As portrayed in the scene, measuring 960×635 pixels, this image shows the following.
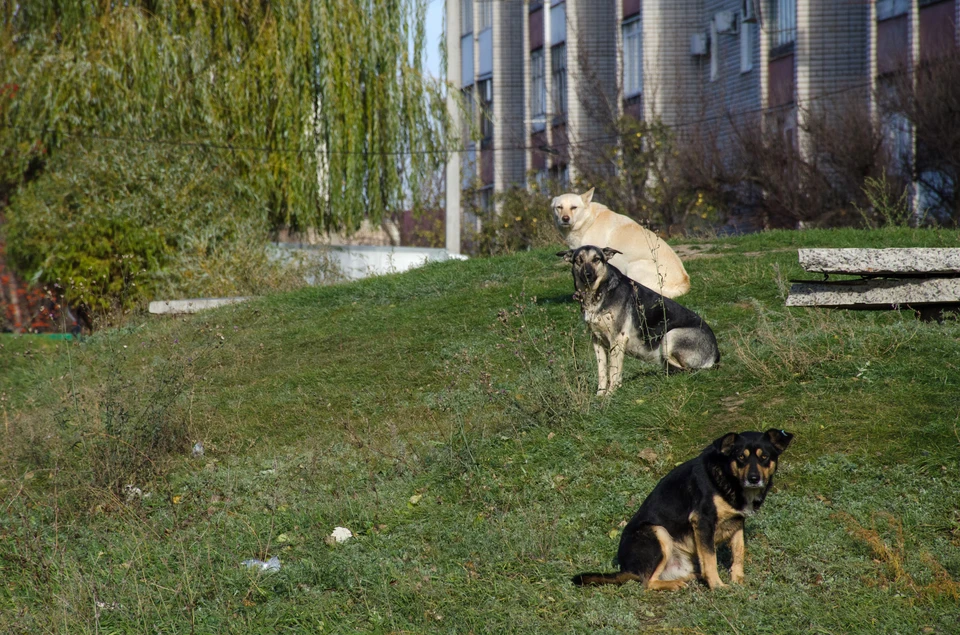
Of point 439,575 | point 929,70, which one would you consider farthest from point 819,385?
point 929,70

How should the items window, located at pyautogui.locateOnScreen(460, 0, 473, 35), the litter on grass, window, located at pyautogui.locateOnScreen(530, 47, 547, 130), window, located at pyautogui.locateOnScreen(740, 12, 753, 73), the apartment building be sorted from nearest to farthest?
the litter on grass < the apartment building < window, located at pyautogui.locateOnScreen(740, 12, 753, 73) < window, located at pyautogui.locateOnScreen(530, 47, 547, 130) < window, located at pyautogui.locateOnScreen(460, 0, 473, 35)

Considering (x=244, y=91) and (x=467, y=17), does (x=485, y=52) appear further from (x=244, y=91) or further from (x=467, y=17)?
→ (x=244, y=91)

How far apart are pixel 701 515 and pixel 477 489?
81.0 inches

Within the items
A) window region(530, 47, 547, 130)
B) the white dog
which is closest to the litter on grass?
the white dog

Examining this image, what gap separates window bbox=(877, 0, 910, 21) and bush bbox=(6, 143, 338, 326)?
13.9 m

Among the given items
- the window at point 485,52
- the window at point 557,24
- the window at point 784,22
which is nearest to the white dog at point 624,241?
the window at point 784,22

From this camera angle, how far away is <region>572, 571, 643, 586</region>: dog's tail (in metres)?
5.15

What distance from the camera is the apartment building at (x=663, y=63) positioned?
72.8ft

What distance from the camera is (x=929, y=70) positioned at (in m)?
19.0

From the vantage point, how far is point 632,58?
105 ft

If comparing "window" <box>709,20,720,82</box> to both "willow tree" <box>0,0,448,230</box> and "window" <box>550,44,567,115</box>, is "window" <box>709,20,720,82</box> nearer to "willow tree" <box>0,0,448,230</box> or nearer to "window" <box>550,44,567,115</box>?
"window" <box>550,44,567,115</box>

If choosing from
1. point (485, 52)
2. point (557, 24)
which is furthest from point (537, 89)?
point (485, 52)

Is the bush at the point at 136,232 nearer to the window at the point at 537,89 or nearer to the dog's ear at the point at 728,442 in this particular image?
the dog's ear at the point at 728,442

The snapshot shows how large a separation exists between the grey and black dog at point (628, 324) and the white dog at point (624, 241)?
2.47m
